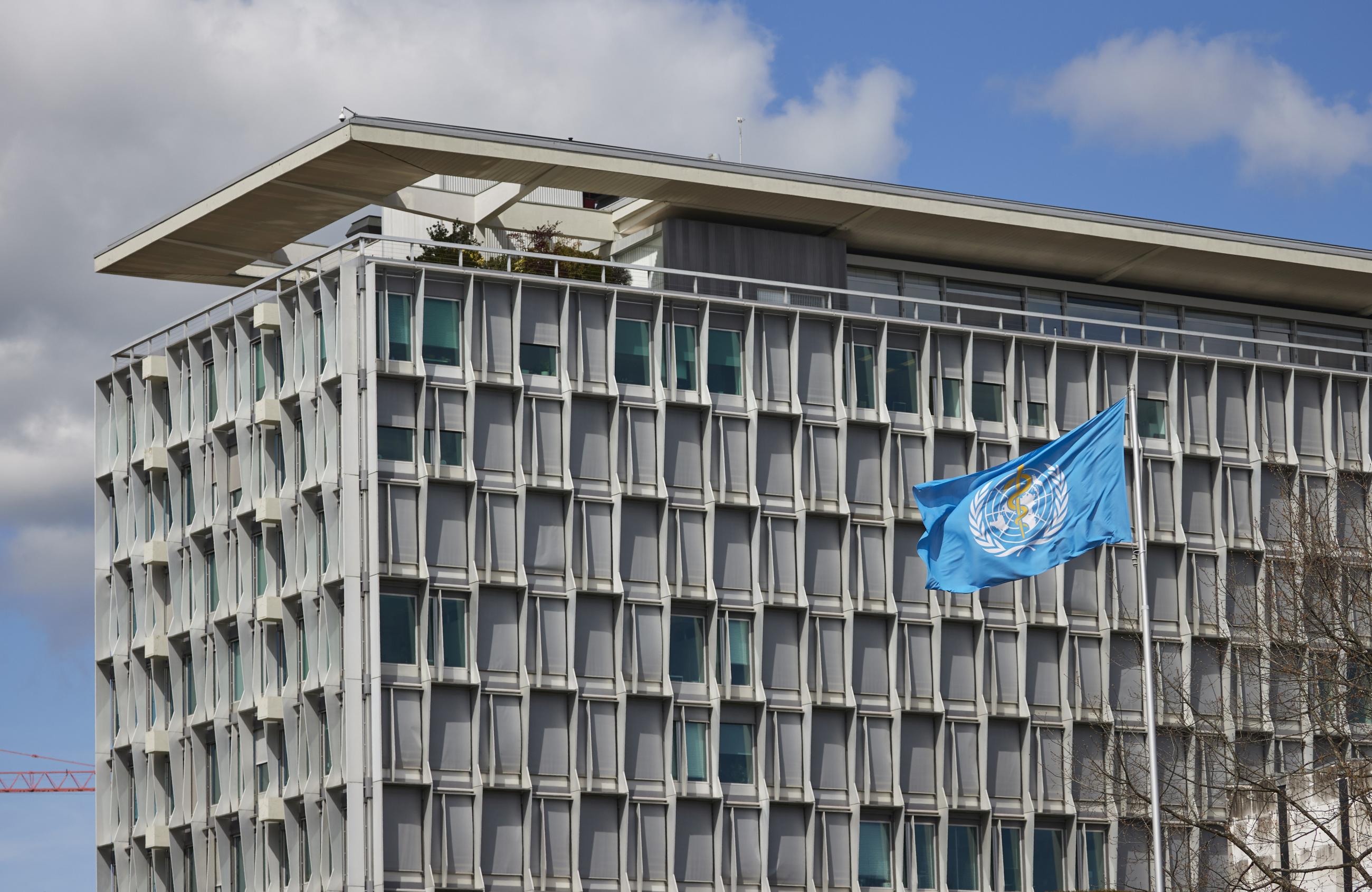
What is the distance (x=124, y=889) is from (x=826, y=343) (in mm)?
26200

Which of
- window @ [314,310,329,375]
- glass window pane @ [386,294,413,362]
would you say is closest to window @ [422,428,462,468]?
glass window pane @ [386,294,413,362]

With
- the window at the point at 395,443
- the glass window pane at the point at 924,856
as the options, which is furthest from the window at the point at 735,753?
the window at the point at 395,443

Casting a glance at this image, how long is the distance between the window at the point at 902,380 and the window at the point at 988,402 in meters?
1.14

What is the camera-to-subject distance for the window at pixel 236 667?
64.1 metres

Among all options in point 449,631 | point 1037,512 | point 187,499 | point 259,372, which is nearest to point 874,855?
point 449,631

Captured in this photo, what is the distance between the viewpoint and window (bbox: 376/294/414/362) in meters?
60.2

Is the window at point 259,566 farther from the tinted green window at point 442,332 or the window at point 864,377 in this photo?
the window at point 864,377

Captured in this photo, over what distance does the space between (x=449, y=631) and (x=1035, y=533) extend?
19644 millimetres

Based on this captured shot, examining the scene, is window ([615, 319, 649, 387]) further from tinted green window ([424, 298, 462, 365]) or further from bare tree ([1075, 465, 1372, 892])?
bare tree ([1075, 465, 1372, 892])

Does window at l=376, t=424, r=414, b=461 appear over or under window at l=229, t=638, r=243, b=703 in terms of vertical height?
over

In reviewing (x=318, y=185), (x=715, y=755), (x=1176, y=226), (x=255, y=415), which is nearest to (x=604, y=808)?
(x=715, y=755)

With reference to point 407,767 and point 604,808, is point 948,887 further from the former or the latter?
point 407,767

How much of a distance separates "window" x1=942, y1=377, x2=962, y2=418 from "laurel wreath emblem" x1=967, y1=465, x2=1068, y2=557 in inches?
843

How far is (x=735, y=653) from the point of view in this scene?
62.6 m
